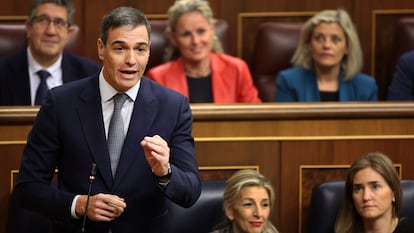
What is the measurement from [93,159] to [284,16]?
142 centimetres

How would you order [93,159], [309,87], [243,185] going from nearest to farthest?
[93,159] < [243,185] < [309,87]

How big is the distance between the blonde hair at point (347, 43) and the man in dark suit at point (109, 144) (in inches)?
41.7

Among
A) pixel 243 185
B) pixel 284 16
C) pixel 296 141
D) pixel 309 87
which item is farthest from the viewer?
pixel 284 16

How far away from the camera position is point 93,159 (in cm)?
131

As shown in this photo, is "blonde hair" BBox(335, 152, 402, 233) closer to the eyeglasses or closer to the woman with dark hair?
the woman with dark hair

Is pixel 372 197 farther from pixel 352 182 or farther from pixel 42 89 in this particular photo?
pixel 42 89

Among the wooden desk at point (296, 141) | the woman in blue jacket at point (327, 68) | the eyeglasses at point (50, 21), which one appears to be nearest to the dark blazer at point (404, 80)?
the woman in blue jacket at point (327, 68)

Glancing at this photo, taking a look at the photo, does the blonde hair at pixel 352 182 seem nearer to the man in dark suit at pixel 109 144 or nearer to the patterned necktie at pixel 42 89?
the man in dark suit at pixel 109 144

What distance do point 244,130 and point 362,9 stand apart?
96cm

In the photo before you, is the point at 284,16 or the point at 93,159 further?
the point at 284,16

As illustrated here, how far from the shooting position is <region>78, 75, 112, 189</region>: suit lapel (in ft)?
4.31

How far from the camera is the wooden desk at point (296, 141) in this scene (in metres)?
1.82

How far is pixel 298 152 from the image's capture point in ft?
6.04

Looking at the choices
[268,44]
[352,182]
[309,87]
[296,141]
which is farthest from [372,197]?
[268,44]
